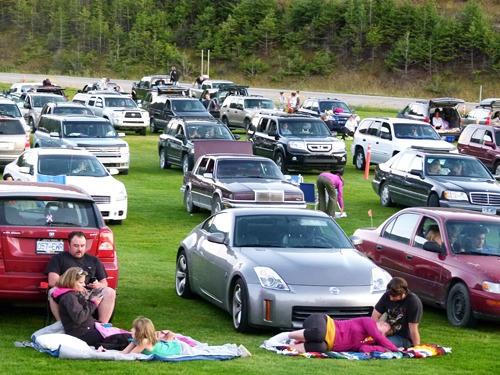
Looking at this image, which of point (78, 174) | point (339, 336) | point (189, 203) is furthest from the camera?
point (189, 203)

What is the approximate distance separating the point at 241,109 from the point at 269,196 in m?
26.4

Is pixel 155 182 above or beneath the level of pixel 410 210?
beneath

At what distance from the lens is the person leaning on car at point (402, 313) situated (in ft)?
40.7

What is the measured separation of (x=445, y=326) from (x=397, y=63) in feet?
234

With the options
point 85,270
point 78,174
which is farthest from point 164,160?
point 85,270

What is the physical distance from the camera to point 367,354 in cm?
1186

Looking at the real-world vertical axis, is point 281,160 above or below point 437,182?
below

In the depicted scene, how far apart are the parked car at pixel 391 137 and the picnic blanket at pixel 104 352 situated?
22.8 metres

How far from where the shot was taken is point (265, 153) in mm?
35781

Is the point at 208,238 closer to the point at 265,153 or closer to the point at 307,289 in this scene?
the point at 307,289

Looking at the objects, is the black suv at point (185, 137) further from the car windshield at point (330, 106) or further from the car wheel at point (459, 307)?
the car wheel at point (459, 307)

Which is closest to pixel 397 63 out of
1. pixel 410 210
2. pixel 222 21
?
pixel 222 21

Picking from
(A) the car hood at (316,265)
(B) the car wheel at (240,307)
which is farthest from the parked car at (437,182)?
(B) the car wheel at (240,307)

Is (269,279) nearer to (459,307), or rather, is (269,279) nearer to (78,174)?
(459,307)
